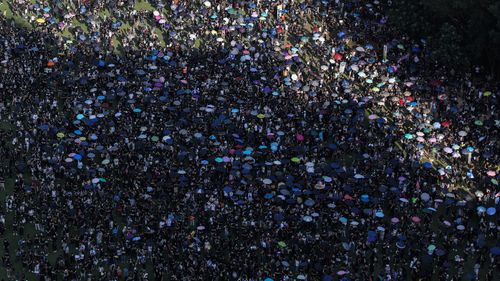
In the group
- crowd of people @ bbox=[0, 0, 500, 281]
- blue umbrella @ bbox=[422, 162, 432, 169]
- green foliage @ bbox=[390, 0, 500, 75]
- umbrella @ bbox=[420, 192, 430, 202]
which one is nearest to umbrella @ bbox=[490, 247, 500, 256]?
A: crowd of people @ bbox=[0, 0, 500, 281]

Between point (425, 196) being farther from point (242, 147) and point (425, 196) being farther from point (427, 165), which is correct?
point (242, 147)

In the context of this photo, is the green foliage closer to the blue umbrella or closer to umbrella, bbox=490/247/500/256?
the blue umbrella

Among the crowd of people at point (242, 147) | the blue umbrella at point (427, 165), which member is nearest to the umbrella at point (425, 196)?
the crowd of people at point (242, 147)

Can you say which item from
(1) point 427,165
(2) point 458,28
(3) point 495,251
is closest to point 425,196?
(1) point 427,165

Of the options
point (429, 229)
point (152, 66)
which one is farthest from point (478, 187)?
point (152, 66)

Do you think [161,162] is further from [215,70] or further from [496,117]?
[496,117]
